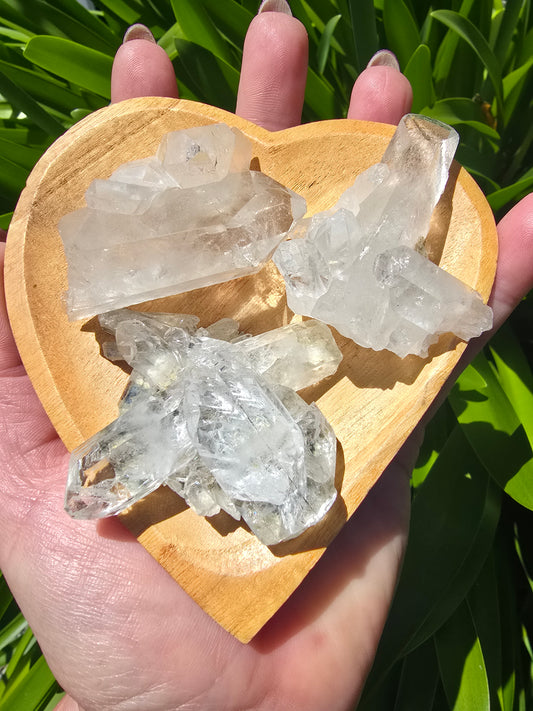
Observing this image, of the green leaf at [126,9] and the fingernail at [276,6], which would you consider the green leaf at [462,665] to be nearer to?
the fingernail at [276,6]

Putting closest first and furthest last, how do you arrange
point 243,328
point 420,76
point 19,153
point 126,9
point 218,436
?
1. point 218,436
2. point 243,328
3. point 420,76
4. point 19,153
5. point 126,9

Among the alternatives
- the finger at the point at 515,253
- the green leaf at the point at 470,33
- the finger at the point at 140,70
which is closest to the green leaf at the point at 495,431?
the finger at the point at 515,253

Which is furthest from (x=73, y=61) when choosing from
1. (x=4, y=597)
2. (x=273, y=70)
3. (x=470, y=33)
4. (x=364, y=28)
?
(x=4, y=597)

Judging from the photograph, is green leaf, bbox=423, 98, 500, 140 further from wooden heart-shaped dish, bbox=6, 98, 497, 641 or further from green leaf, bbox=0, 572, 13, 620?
green leaf, bbox=0, 572, 13, 620

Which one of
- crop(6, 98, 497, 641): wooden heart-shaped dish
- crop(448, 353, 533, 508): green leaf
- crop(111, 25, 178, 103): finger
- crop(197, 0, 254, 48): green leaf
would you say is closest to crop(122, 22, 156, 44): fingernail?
crop(111, 25, 178, 103): finger

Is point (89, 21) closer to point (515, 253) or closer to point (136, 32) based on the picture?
point (136, 32)
